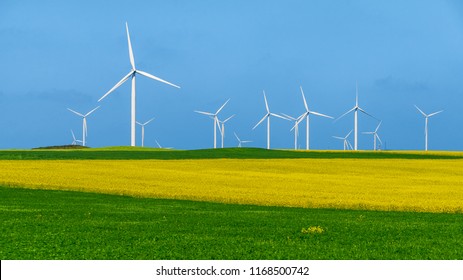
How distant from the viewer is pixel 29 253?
54.5 ft

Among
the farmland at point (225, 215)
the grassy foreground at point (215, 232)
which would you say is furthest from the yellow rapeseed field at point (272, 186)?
the grassy foreground at point (215, 232)

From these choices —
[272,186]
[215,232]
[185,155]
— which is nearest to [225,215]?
[215,232]

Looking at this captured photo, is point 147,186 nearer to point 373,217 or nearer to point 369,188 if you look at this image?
point 369,188

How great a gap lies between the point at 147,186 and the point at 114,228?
23087mm

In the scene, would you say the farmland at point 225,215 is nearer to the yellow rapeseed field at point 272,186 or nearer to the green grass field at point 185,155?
the yellow rapeseed field at point 272,186

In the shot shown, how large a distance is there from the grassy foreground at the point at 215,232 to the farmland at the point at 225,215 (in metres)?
0.04

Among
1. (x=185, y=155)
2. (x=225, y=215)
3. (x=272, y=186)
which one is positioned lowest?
(x=225, y=215)

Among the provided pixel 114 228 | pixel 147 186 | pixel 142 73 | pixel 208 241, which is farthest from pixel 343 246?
pixel 142 73

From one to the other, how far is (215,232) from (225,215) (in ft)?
22.2

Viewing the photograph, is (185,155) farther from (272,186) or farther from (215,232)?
(215,232)

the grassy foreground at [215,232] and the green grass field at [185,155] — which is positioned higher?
the green grass field at [185,155]

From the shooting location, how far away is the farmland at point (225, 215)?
18.0m

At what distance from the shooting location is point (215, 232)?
72.4 feet

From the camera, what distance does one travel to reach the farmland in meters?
18.0
